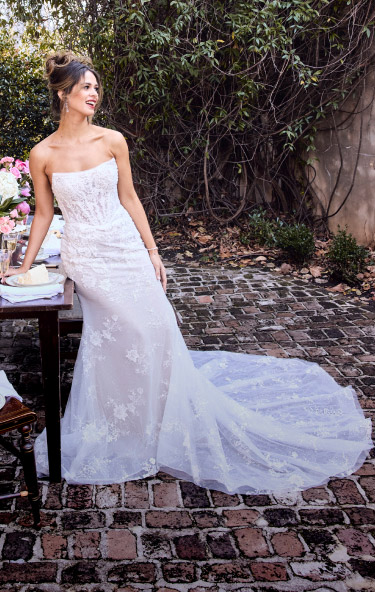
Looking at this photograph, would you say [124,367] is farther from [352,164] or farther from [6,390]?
[352,164]

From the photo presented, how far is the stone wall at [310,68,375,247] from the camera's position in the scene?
6672mm

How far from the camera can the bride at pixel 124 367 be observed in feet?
9.78

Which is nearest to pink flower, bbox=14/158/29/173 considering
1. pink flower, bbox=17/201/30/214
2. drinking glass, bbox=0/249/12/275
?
pink flower, bbox=17/201/30/214

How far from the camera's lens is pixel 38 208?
304 cm

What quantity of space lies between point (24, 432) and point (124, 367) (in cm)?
75

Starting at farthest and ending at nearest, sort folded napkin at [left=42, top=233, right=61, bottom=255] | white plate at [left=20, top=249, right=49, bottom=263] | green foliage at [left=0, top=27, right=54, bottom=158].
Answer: green foliage at [left=0, top=27, right=54, bottom=158]
folded napkin at [left=42, top=233, right=61, bottom=255]
white plate at [left=20, top=249, right=49, bottom=263]

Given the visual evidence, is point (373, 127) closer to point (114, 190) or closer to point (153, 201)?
point (153, 201)

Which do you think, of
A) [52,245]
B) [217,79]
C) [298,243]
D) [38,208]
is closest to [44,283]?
[38,208]

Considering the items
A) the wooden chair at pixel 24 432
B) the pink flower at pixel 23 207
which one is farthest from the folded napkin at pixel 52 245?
the wooden chair at pixel 24 432

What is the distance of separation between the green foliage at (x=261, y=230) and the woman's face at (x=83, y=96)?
429cm

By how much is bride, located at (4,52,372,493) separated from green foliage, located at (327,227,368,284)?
10.1ft

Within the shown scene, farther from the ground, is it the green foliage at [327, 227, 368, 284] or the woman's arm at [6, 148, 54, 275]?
the woman's arm at [6, 148, 54, 275]

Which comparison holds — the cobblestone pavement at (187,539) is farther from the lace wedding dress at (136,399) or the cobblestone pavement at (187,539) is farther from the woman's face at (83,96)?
the woman's face at (83,96)

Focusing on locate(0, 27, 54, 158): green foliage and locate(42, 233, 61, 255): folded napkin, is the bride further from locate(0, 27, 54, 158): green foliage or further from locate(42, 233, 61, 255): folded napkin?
locate(0, 27, 54, 158): green foliage
